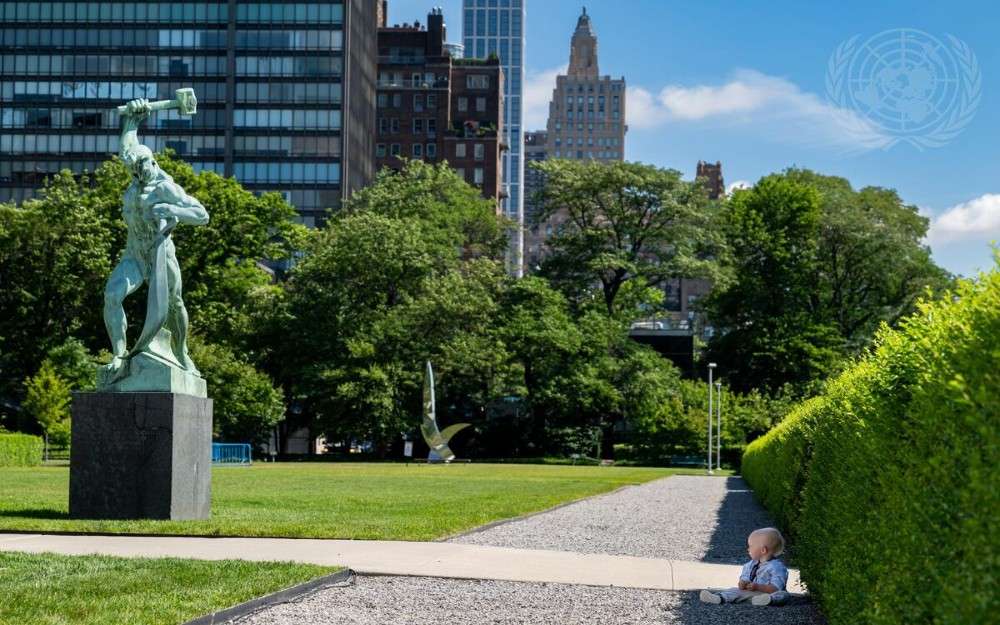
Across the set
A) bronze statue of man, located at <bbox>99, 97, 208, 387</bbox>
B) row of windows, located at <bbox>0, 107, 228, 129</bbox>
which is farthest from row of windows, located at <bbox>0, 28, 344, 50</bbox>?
bronze statue of man, located at <bbox>99, 97, 208, 387</bbox>

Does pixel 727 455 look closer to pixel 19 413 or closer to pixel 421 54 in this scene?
pixel 19 413

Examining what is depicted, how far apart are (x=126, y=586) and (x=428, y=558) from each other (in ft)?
12.6

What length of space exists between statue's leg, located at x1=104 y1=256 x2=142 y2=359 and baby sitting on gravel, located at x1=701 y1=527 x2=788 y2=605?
10.1 meters

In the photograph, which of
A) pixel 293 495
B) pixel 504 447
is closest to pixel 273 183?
pixel 504 447

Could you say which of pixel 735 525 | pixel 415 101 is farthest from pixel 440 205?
pixel 415 101

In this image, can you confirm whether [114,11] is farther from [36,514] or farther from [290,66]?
[36,514]

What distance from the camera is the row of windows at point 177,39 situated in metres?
111

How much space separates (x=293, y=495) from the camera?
25.3m

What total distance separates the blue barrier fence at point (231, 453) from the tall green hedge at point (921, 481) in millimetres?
47865

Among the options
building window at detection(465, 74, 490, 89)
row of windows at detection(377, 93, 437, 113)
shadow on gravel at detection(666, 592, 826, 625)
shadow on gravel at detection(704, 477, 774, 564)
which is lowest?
shadow on gravel at detection(704, 477, 774, 564)

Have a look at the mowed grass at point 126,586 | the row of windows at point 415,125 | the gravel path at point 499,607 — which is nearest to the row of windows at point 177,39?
the row of windows at point 415,125

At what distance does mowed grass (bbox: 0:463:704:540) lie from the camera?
16.0 metres

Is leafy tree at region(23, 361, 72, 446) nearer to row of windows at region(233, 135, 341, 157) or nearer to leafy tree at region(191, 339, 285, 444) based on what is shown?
leafy tree at region(191, 339, 285, 444)

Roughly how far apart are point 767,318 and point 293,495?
5159 cm
